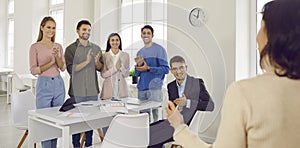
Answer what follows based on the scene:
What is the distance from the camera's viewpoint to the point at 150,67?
2.08 metres

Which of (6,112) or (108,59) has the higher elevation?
(108,59)

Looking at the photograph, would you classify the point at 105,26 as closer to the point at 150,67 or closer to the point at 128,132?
the point at 150,67

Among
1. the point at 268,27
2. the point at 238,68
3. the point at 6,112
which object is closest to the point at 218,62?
the point at 238,68

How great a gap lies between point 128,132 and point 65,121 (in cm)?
63

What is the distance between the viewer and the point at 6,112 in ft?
18.4

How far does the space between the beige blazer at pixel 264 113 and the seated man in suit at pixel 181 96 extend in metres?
0.93

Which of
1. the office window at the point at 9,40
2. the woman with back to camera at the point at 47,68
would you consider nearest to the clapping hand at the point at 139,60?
the woman with back to camera at the point at 47,68

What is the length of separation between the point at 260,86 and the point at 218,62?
214cm

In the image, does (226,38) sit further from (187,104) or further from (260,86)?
(260,86)

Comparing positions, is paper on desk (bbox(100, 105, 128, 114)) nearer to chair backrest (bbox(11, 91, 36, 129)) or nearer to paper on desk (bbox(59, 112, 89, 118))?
paper on desk (bbox(59, 112, 89, 118))

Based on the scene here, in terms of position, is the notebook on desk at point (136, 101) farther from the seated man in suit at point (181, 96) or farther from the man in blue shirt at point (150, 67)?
the seated man in suit at point (181, 96)

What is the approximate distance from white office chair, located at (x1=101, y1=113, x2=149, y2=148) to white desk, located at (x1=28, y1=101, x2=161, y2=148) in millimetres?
174

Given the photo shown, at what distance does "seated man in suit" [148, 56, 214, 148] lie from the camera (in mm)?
1804

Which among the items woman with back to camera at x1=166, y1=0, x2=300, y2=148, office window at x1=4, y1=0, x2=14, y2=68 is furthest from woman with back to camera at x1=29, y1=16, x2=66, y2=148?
office window at x1=4, y1=0, x2=14, y2=68
